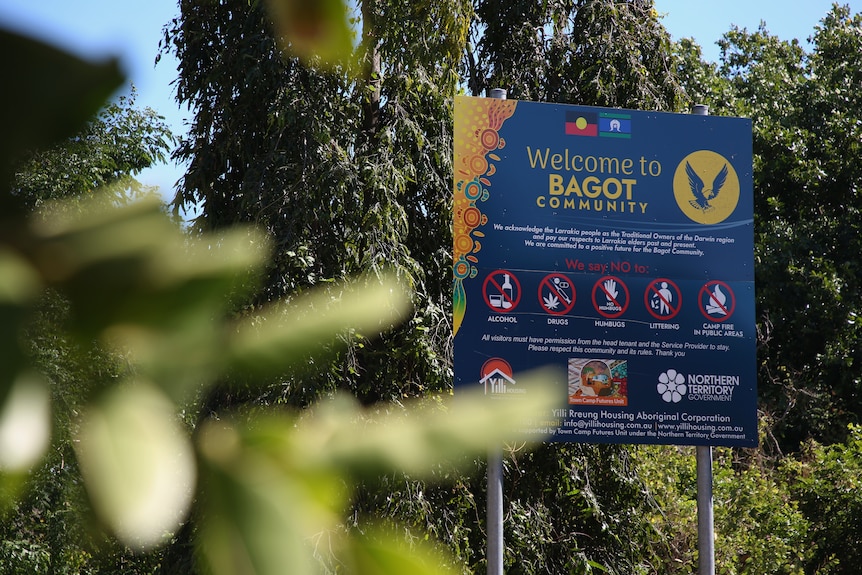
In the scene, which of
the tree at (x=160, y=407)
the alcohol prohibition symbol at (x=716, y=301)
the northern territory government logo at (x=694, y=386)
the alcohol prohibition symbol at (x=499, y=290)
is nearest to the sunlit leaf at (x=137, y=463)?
the tree at (x=160, y=407)

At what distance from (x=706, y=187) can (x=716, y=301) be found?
57 centimetres

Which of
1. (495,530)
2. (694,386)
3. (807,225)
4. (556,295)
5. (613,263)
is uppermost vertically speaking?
(807,225)

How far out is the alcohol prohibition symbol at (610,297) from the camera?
474cm

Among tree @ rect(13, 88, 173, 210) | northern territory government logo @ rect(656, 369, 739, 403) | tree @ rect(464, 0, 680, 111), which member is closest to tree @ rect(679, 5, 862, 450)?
tree @ rect(464, 0, 680, 111)

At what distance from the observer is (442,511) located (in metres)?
5.77

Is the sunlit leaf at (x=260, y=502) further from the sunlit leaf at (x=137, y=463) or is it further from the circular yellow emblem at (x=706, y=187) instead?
the circular yellow emblem at (x=706, y=187)

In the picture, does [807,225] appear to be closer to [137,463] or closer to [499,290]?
[499,290]

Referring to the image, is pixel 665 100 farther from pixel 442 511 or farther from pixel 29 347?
pixel 29 347

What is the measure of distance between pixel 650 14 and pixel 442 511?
12.7ft

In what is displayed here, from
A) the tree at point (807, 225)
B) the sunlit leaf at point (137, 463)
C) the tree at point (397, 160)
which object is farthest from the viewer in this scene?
the tree at point (807, 225)

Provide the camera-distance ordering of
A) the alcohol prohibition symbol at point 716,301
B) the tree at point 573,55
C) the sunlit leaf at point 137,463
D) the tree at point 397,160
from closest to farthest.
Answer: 1. the sunlit leaf at point 137,463
2. the alcohol prohibition symbol at point 716,301
3. the tree at point 397,160
4. the tree at point 573,55

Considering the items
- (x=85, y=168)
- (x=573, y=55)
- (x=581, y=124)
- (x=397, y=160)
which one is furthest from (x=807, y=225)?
(x=85, y=168)

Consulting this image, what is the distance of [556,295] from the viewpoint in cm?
469

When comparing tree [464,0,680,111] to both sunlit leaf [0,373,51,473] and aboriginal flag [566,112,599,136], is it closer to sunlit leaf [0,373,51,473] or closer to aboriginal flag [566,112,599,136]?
aboriginal flag [566,112,599,136]
